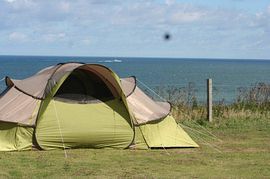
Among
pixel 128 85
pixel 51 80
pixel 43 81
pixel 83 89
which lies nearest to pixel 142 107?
pixel 128 85

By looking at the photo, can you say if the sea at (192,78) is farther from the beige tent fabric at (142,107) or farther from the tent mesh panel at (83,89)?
the tent mesh panel at (83,89)

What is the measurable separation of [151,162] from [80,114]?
227 centimetres

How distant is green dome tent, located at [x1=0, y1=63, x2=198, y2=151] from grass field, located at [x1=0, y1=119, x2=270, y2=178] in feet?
1.02

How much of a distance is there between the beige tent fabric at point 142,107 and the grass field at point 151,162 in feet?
2.64

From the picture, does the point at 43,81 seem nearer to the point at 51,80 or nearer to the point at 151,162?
the point at 51,80

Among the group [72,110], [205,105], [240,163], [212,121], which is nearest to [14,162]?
[72,110]

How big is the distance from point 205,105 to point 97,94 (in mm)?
6399

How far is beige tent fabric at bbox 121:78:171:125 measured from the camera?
12.7 m

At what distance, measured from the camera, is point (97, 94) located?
12.9 metres

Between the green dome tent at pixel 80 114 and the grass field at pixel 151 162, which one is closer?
the grass field at pixel 151 162

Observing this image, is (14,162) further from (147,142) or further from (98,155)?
(147,142)

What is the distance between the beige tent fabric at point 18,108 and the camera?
39.4 ft

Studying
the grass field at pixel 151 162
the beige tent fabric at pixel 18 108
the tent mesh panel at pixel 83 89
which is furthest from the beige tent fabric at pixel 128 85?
the beige tent fabric at pixel 18 108

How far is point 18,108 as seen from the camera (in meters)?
12.2
